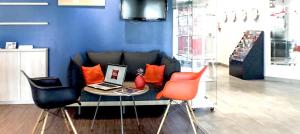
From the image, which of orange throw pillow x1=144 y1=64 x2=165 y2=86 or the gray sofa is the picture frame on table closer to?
the gray sofa

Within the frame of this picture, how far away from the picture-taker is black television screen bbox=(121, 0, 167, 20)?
6344mm

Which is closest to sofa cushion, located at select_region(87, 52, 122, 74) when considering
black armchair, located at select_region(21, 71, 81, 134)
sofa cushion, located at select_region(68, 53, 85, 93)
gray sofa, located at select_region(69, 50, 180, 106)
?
gray sofa, located at select_region(69, 50, 180, 106)

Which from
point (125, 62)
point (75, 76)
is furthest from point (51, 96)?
point (125, 62)

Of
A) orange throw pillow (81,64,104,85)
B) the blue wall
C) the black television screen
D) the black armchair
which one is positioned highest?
the black television screen

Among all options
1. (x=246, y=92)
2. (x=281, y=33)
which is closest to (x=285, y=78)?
(x=281, y=33)

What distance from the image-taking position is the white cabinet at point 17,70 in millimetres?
6062

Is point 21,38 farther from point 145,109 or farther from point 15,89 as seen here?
point 145,109

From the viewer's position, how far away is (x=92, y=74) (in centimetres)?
581

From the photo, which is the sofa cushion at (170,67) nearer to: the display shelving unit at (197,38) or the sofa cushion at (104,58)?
the display shelving unit at (197,38)

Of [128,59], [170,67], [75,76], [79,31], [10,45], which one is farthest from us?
[79,31]

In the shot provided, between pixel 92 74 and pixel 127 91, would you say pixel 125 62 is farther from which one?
pixel 127 91

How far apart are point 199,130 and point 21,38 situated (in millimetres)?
3988

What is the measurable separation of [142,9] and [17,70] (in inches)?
105

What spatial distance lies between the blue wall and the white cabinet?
1.11 feet
